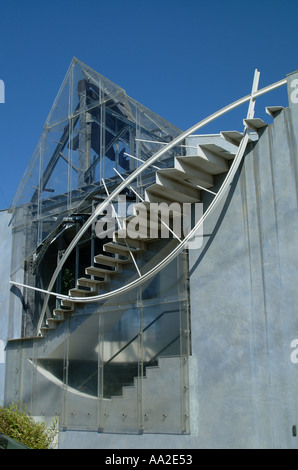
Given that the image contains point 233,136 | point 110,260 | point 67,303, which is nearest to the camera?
point 233,136

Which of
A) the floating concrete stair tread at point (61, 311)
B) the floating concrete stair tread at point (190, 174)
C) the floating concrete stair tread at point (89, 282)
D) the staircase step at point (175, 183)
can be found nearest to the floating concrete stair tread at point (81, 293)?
the floating concrete stair tread at point (89, 282)

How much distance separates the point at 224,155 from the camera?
35.6 ft

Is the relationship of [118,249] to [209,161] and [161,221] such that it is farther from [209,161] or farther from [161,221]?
[209,161]

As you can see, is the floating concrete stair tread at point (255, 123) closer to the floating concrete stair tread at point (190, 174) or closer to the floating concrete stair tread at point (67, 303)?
the floating concrete stair tread at point (190, 174)

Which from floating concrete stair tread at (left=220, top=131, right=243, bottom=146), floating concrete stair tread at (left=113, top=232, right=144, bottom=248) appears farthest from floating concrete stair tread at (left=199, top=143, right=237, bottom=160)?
floating concrete stair tread at (left=113, top=232, right=144, bottom=248)

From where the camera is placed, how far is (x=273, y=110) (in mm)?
10297

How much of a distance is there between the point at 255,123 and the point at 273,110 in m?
0.41

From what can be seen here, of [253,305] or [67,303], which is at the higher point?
[67,303]

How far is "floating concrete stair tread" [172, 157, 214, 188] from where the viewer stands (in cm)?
1066

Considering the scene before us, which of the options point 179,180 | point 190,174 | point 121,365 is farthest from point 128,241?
point 121,365

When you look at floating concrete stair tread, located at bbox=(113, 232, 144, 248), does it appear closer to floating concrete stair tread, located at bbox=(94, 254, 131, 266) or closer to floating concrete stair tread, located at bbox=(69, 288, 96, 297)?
floating concrete stair tread, located at bbox=(94, 254, 131, 266)

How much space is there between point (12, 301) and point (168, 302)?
19.3 feet
